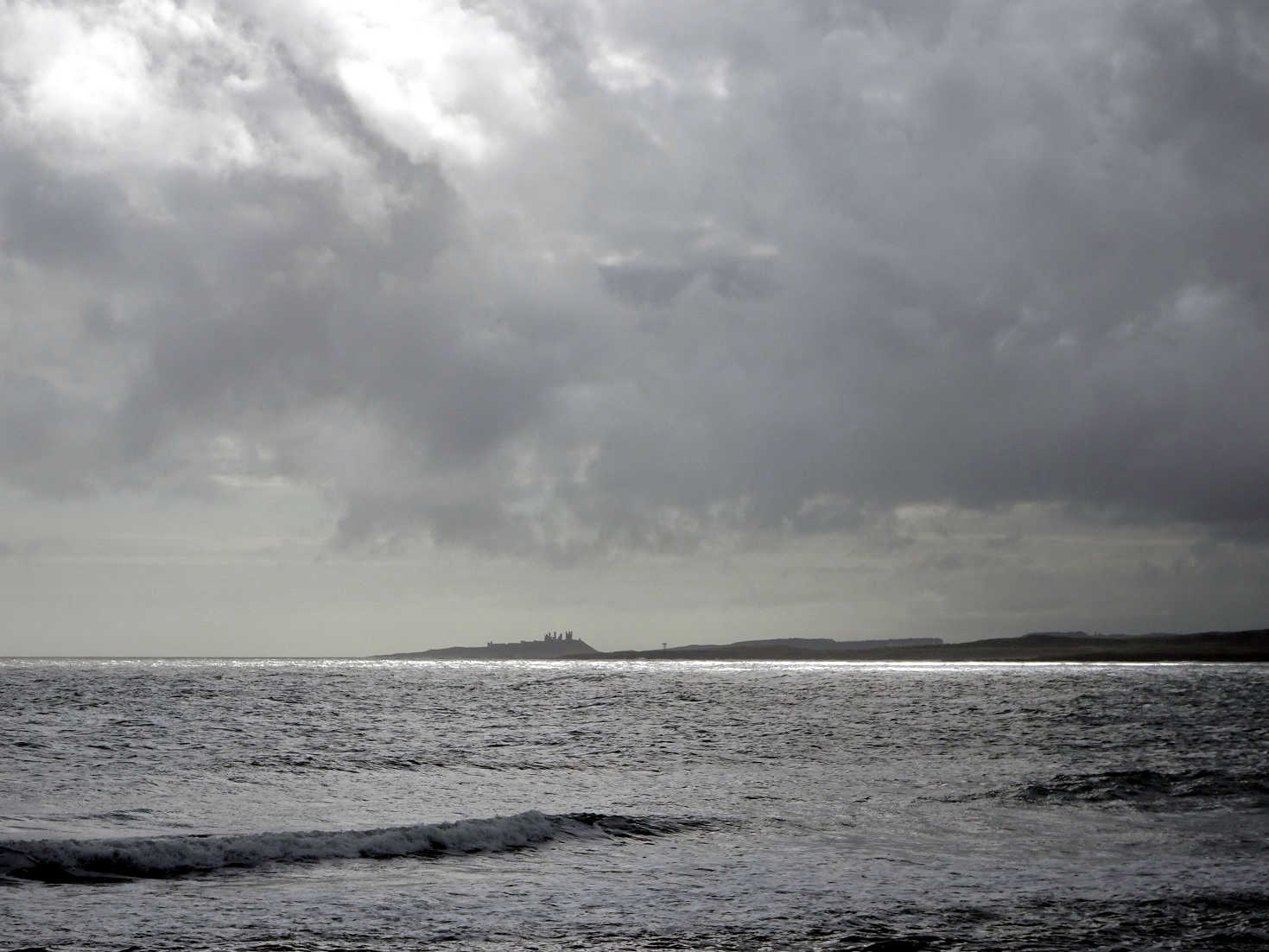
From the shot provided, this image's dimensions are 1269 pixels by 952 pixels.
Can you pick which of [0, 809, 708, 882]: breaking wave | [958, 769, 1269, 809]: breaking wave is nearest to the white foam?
[0, 809, 708, 882]: breaking wave

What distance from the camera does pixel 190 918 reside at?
59.0 feet

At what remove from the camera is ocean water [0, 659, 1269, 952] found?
1738cm

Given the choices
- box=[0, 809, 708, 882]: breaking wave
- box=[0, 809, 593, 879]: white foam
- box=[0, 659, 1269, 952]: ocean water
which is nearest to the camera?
box=[0, 659, 1269, 952]: ocean water

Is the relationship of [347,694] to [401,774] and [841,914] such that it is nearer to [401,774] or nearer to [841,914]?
[401,774]

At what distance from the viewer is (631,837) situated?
2845cm

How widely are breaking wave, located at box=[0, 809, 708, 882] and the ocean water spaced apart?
94 mm

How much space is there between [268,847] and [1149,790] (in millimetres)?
30080

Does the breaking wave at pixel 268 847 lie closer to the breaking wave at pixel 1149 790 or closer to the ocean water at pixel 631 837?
the ocean water at pixel 631 837

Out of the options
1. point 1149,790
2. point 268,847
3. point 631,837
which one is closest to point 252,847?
point 268,847

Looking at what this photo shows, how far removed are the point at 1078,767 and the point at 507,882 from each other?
32.2m

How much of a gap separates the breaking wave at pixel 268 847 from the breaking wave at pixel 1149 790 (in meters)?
15.1

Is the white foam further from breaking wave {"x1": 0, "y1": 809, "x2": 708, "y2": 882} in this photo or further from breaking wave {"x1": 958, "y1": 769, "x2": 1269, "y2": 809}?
breaking wave {"x1": 958, "y1": 769, "x2": 1269, "y2": 809}

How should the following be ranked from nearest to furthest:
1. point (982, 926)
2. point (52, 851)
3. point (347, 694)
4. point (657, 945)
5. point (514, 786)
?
point (657, 945) < point (982, 926) < point (52, 851) < point (514, 786) < point (347, 694)

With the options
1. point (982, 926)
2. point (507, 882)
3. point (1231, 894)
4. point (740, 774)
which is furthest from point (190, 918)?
point (740, 774)
